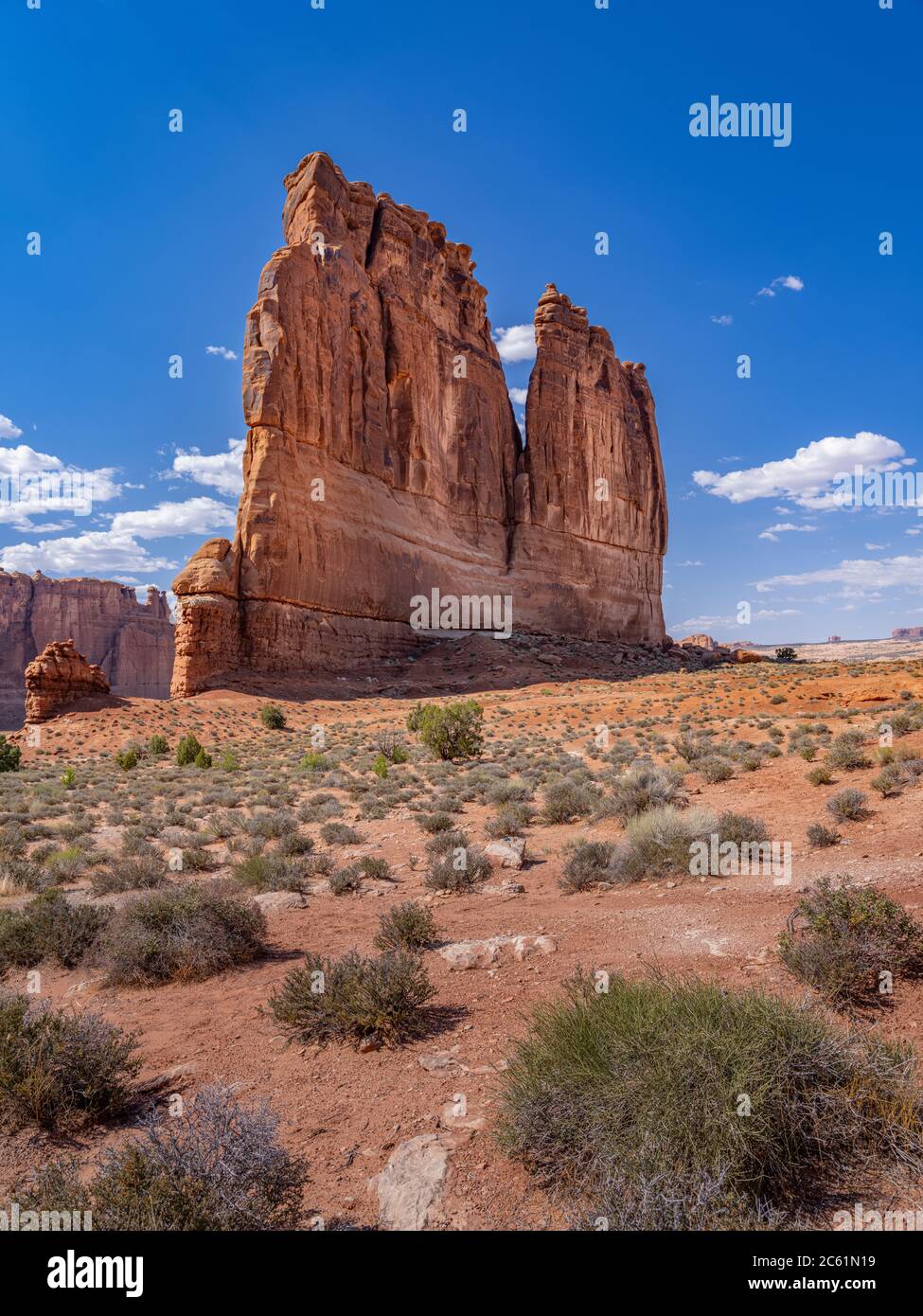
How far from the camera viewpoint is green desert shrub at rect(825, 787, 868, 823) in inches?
319

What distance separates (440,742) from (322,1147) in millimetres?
15161

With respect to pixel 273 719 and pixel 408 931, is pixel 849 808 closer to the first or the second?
pixel 408 931

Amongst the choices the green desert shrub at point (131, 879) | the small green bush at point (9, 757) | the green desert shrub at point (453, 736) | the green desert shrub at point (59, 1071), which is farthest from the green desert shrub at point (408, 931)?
the small green bush at point (9, 757)

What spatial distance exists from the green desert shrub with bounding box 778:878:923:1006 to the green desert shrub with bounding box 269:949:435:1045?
2.42 meters

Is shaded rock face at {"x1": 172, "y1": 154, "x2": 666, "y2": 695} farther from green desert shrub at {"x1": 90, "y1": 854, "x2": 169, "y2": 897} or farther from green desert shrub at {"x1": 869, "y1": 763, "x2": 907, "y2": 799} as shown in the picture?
green desert shrub at {"x1": 869, "y1": 763, "x2": 907, "y2": 799}

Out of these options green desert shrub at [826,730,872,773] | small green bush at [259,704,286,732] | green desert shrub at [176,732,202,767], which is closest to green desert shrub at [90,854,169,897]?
green desert shrub at [826,730,872,773]

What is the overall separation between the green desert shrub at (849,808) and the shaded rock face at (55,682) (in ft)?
108

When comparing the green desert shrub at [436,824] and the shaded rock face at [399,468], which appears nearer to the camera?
the green desert shrub at [436,824]

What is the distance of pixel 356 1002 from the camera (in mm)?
4379

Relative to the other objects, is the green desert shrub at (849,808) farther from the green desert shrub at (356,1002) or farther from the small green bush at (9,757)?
the small green bush at (9,757)

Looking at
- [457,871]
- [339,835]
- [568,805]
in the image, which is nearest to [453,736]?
[568,805]

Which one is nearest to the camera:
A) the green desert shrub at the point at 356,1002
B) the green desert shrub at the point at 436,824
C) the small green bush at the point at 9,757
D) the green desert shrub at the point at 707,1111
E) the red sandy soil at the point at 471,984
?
the green desert shrub at the point at 707,1111

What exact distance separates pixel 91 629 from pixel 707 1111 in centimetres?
10263

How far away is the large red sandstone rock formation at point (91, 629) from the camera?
8619cm
